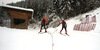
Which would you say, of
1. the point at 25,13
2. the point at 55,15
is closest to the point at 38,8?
the point at 55,15

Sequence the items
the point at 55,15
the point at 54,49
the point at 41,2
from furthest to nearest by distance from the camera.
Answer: the point at 41,2 → the point at 55,15 → the point at 54,49

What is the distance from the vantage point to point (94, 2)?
2031 cm

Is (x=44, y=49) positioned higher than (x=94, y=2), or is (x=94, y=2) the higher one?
(x=94, y=2)

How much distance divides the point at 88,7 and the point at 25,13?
80.0 feet

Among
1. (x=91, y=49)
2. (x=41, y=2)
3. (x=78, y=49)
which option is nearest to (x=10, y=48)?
(x=78, y=49)

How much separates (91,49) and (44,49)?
2385 millimetres

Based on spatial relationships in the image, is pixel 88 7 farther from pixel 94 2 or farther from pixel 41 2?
pixel 41 2

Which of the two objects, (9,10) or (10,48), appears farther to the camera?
(9,10)

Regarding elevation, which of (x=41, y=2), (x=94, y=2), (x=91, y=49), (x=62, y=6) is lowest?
(x=91, y=49)

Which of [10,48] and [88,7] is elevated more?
A: [88,7]

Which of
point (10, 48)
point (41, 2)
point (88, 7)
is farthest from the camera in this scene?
point (41, 2)

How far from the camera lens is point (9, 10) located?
826cm

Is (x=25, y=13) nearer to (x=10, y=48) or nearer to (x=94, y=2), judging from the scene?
(x=10, y=48)

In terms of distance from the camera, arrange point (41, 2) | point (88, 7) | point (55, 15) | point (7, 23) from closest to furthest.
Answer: point (55, 15)
point (88, 7)
point (7, 23)
point (41, 2)
